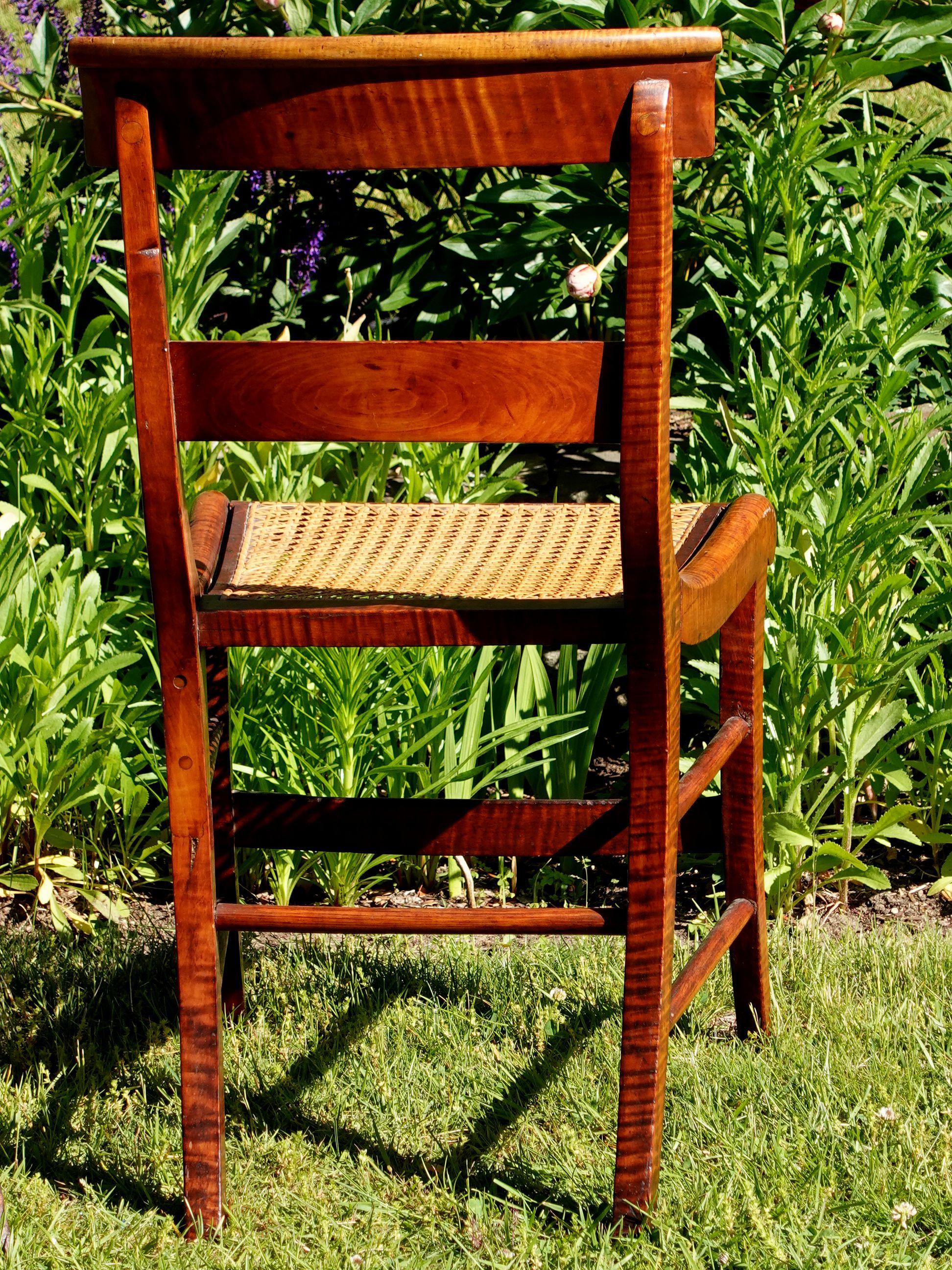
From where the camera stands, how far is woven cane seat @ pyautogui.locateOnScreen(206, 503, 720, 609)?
1.55 m

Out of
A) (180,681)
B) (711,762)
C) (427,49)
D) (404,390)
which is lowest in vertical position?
(711,762)

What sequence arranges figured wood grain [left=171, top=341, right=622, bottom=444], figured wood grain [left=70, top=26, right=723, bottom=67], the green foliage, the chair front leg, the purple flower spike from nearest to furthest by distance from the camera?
figured wood grain [left=70, top=26, right=723, bottom=67]
figured wood grain [left=171, top=341, right=622, bottom=444]
the chair front leg
the green foliage
the purple flower spike

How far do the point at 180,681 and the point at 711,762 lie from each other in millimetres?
628

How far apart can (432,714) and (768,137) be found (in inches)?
54.6

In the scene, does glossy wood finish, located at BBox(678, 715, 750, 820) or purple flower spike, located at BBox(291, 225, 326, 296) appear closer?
glossy wood finish, located at BBox(678, 715, 750, 820)

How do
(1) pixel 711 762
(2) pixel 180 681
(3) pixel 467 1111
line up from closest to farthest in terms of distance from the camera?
(2) pixel 180 681, (1) pixel 711 762, (3) pixel 467 1111

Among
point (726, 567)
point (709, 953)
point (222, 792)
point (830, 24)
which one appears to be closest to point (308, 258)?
point (830, 24)

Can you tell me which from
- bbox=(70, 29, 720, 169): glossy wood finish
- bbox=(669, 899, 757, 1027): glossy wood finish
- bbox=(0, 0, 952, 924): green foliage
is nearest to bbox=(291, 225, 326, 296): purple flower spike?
bbox=(0, 0, 952, 924): green foliage

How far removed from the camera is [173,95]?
1187mm

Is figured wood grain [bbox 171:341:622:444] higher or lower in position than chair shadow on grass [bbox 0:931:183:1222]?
higher

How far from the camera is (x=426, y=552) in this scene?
5.64 feet

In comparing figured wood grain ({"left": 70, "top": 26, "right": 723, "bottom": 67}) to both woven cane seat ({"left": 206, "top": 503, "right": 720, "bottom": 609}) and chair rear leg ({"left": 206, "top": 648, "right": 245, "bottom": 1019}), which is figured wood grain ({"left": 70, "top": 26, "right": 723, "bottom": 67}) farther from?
chair rear leg ({"left": 206, "top": 648, "right": 245, "bottom": 1019})

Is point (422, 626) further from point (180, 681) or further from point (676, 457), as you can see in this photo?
point (676, 457)

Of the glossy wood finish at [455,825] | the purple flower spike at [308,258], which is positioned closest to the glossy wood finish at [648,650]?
the glossy wood finish at [455,825]
